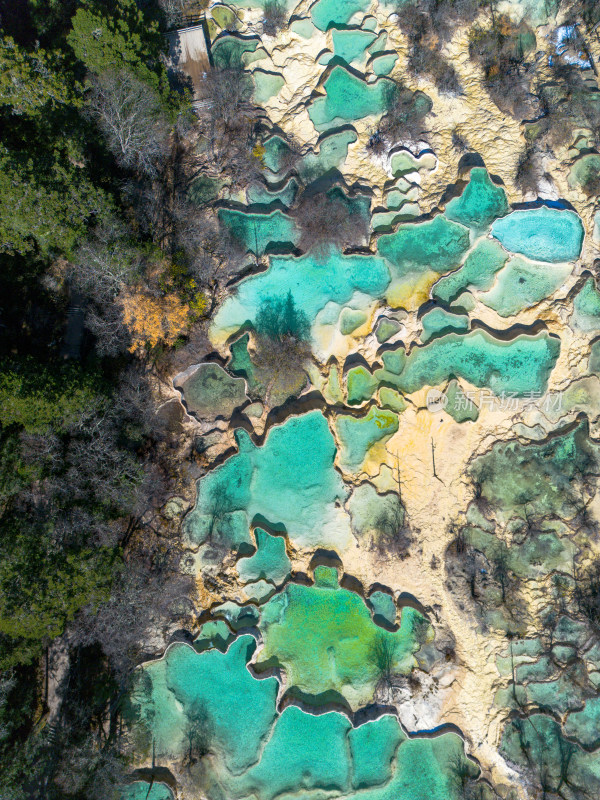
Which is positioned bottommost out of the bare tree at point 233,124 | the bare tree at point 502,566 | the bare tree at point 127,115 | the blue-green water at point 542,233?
the bare tree at point 502,566

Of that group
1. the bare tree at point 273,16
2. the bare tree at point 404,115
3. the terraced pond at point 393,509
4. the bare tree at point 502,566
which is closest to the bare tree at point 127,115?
the terraced pond at point 393,509

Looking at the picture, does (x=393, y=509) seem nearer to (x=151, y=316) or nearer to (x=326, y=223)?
(x=326, y=223)

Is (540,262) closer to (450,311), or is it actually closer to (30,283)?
(450,311)

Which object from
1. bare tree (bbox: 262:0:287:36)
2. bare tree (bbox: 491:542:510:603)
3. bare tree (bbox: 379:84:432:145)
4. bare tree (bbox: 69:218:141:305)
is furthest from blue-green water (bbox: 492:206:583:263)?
bare tree (bbox: 69:218:141:305)

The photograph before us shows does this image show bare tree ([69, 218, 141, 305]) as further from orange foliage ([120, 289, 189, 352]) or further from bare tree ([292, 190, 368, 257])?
bare tree ([292, 190, 368, 257])

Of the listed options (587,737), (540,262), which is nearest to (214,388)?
(540,262)

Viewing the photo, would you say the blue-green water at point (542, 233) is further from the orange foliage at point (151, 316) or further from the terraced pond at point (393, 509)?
the orange foliage at point (151, 316)

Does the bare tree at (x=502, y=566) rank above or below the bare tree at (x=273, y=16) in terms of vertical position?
below
